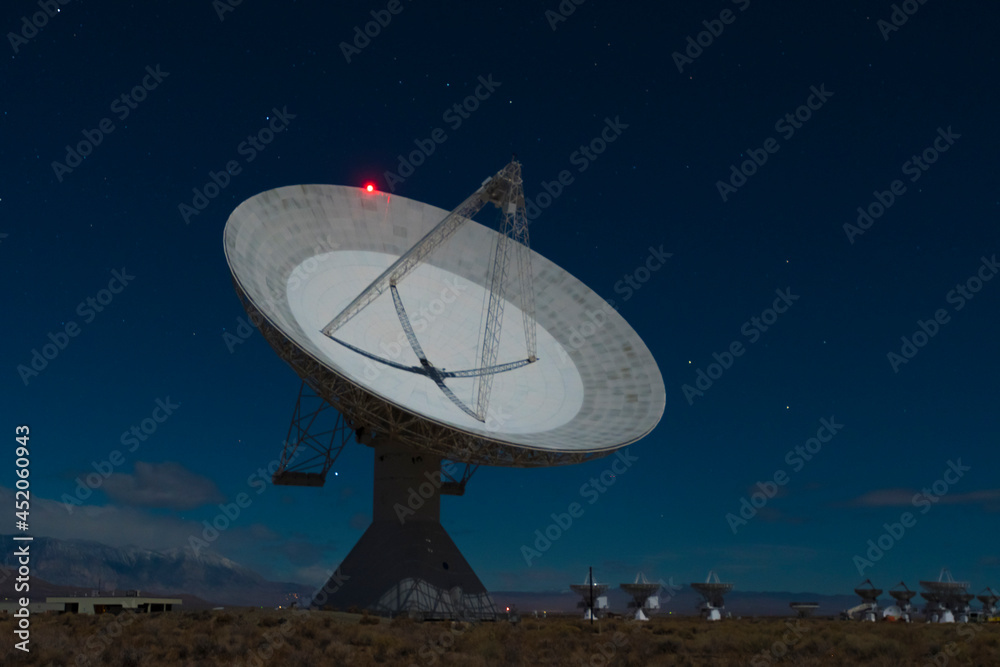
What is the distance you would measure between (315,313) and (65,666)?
1658 cm

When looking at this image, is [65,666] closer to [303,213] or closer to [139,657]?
[139,657]

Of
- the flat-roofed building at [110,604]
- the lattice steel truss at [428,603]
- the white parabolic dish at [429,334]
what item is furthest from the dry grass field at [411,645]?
the flat-roofed building at [110,604]

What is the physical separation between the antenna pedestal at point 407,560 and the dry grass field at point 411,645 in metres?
2.06

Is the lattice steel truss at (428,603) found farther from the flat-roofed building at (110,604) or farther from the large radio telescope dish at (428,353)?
the flat-roofed building at (110,604)

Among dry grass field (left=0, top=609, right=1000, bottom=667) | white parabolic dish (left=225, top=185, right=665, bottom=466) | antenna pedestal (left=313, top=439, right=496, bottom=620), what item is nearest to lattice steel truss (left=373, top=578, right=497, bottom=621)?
antenna pedestal (left=313, top=439, right=496, bottom=620)

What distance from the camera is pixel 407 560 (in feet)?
105

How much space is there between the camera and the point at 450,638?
79.3 feet

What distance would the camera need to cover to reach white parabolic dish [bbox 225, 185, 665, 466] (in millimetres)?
27359

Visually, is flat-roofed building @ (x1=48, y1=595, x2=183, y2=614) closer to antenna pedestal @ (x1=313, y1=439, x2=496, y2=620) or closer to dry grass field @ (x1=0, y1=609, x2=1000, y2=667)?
antenna pedestal @ (x1=313, y1=439, x2=496, y2=620)

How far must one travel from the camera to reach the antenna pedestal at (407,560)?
31391 mm

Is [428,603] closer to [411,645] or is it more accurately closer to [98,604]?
[411,645]

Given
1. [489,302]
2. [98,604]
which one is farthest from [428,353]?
[98,604]

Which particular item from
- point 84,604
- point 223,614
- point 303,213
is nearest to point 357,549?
point 223,614

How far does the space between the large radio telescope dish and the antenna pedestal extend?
0.17ft
